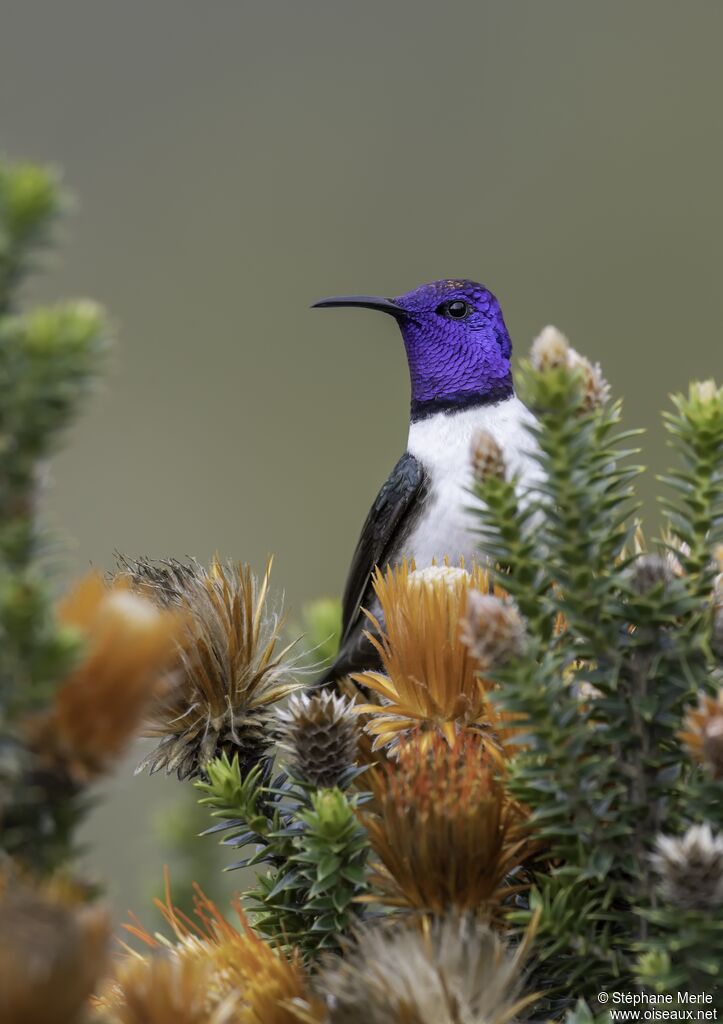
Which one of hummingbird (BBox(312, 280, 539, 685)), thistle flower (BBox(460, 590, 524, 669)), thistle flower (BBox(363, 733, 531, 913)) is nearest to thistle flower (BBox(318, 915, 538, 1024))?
thistle flower (BBox(363, 733, 531, 913))

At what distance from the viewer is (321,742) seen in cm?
82

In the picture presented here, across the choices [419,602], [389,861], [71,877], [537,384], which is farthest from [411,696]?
[71,877]

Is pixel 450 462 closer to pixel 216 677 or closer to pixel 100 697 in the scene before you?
pixel 216 677

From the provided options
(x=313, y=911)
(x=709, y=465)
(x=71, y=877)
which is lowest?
(x=313, y=911)

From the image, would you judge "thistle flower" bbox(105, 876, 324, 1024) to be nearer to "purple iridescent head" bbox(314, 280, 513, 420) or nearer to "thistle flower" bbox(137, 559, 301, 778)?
"thistle flower" bbox(137, 559, 301, 778)

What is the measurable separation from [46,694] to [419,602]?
425mm

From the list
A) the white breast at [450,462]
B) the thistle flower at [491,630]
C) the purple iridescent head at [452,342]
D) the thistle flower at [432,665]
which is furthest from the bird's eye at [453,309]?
the thistle flower at [491,630]

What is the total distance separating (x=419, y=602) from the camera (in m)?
0.88

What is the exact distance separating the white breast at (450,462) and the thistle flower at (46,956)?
60.2 inches

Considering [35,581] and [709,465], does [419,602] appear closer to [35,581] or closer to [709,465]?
[709,465]

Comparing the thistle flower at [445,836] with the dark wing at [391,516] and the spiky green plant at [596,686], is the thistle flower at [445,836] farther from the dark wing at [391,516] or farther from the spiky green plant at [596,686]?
the dark wing at [391,516]

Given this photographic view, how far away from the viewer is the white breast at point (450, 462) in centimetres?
211

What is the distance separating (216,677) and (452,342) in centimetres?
144

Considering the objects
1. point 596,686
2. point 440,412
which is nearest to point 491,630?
point 596,686
